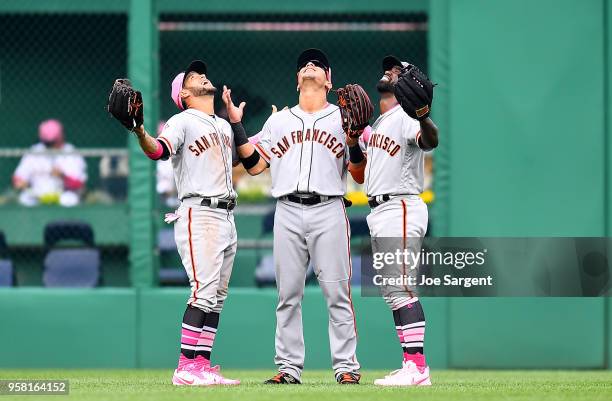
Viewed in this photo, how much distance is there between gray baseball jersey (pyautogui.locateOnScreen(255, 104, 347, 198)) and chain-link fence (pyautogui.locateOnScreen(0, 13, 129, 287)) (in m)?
3.40

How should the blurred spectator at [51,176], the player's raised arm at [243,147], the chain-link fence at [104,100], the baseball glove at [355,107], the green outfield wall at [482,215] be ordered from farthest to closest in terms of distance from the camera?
the blurred spectator at [51,176], the chain-link fence at [104,100], the green outfield wall at [482,215], the player's raised arm at [243,147], the baseball glove at [355,107]

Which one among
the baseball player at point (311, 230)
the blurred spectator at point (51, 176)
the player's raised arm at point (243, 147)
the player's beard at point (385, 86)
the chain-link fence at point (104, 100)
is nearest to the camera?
the baseball player at point (311, 230)

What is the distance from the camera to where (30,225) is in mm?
10727

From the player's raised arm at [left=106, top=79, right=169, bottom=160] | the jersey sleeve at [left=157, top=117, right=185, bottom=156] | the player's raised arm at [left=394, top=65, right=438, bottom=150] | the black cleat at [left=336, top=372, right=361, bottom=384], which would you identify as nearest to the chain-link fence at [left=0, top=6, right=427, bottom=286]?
the jersey sleeve at [left=157, top=117, right=185, bottom=156]

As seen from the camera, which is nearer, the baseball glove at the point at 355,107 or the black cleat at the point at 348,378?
the baseball glove at the point at 355,107

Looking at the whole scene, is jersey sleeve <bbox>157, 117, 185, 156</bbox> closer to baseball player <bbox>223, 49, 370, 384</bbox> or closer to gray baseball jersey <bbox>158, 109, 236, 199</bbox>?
gray baseball jersey <bbox>158, 109, 236, 199</bbox>

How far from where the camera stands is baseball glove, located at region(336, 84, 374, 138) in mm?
6883

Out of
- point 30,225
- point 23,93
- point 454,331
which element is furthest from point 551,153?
point 23,93

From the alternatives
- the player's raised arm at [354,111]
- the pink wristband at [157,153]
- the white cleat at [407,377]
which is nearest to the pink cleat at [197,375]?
the white cleat at [407,377]

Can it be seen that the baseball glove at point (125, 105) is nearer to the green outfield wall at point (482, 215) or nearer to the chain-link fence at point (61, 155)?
the green outfield wall at point (482, 215)

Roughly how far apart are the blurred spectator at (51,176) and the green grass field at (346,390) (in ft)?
8.09

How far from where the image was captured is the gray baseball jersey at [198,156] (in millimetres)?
7156

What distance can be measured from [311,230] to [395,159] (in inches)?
24.3

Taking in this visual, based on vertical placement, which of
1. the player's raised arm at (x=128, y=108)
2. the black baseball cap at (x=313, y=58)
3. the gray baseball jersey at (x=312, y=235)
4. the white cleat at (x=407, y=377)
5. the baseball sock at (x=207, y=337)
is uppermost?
the black baseball cap at (x=313, y=58)
